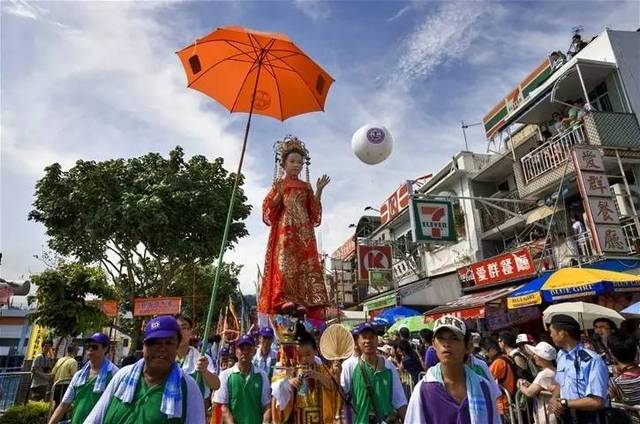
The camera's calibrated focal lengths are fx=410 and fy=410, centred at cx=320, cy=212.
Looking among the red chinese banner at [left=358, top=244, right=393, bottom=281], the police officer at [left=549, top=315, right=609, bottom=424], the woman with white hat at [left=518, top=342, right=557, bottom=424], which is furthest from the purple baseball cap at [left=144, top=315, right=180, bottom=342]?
the red chinese banner at [left=358, top=244, right=393, bottom=281]

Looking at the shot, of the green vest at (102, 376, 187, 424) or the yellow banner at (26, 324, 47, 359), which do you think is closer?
the green vest at (102, 376, 187, 424)

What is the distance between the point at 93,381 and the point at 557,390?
471 centimetres

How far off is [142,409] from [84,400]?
2.30m

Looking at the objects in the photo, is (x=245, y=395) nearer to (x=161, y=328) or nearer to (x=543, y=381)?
(x=161, y=328)

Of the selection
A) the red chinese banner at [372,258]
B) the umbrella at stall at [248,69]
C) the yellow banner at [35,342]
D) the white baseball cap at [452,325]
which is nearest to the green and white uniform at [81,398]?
the umbrella at stall at [248,69]

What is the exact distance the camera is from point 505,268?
42.3ft

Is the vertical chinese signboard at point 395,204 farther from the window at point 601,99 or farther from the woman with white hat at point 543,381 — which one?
the woman with white hat at point 543,381

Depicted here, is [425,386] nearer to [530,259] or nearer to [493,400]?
[493,400]

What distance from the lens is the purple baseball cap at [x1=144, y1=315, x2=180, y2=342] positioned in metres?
2.46

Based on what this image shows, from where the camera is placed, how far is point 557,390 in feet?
13.8

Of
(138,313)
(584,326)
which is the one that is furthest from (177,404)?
(138,313)

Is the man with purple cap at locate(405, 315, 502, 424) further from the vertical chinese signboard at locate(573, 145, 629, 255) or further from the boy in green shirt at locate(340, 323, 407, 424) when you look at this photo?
the vertical chinese signboard at locate(573, 145, 629, 255)

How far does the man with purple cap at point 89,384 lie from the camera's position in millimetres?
3988

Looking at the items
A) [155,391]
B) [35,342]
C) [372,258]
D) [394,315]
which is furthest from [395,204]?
[155,391]
